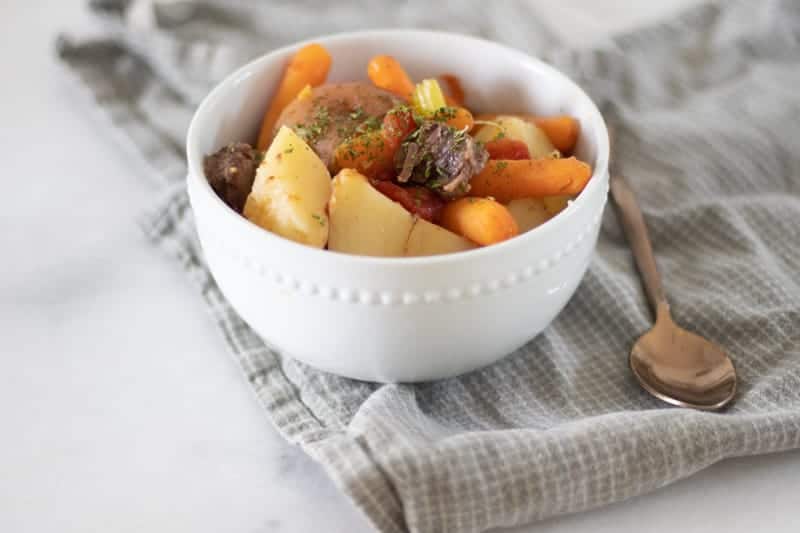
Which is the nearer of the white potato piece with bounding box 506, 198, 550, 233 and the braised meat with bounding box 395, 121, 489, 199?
the braised meat with bounding box 395, 121, 489, 199

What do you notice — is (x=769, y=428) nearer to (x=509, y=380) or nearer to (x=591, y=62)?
(x=509, y=380)

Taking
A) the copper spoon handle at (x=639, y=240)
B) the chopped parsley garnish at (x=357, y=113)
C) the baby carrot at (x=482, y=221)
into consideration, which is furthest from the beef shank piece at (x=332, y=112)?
the copper spoon handle at (x=639, y=240)

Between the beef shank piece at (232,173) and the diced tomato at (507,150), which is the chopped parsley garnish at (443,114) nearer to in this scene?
the diced tomato at (507,150)

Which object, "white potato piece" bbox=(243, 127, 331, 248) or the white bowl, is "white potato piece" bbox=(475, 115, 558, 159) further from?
"white potato piece" bbox=(243, 127, 331, 248)

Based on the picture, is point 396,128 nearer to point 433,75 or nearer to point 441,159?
point 441,159

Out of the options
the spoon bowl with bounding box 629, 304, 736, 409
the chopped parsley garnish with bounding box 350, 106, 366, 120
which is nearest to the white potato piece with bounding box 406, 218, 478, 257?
the chopped parsley garnish with bounding box 350, 106, 366, 120

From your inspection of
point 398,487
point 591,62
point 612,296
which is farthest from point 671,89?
point 398,487

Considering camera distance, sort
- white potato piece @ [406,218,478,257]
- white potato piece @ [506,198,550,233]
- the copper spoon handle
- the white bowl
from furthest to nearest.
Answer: the copper spoon handle, white potato piece @ [506,198,550,233], white potato piece @ [406,218,478,257], the white bowl
